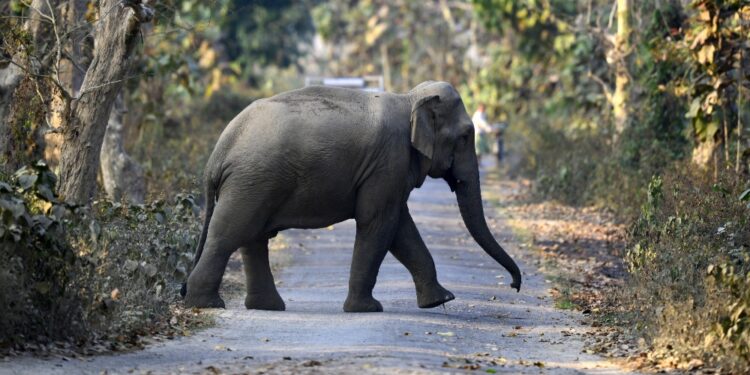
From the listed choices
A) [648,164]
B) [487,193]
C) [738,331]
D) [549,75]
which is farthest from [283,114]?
[549,75]

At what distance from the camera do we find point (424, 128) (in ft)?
44.2

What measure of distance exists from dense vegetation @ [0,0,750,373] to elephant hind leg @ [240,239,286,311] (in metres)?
0.77

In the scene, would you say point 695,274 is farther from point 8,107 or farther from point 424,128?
point 8,107

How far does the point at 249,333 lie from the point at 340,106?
2441mm

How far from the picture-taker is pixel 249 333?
1191cm

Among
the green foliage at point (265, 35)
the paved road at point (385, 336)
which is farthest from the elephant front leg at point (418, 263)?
the green foliage at point (265, 35)

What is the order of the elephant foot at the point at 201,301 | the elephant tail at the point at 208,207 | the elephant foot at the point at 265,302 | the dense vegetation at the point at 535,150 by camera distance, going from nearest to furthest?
the dense vegetation at the point at 535,150 → the elephant foot at the point at 201,301 → the elephant tail at the point at 208,207 → the elephant foot at the point at 265,302

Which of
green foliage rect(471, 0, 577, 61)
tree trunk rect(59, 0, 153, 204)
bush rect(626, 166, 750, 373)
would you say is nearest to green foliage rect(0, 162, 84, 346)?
tree trunk rect(59, 0, 153, 204)

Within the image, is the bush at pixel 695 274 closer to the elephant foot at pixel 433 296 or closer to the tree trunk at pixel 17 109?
the elephant foot at pixel 433 296

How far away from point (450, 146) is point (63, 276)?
4585mm

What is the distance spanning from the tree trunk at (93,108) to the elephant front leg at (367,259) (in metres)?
2.72

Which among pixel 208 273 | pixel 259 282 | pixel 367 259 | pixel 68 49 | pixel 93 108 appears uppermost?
pixel 68 49

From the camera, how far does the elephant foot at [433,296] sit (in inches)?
538

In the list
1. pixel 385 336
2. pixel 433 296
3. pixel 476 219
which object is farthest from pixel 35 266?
pixel 476 219
